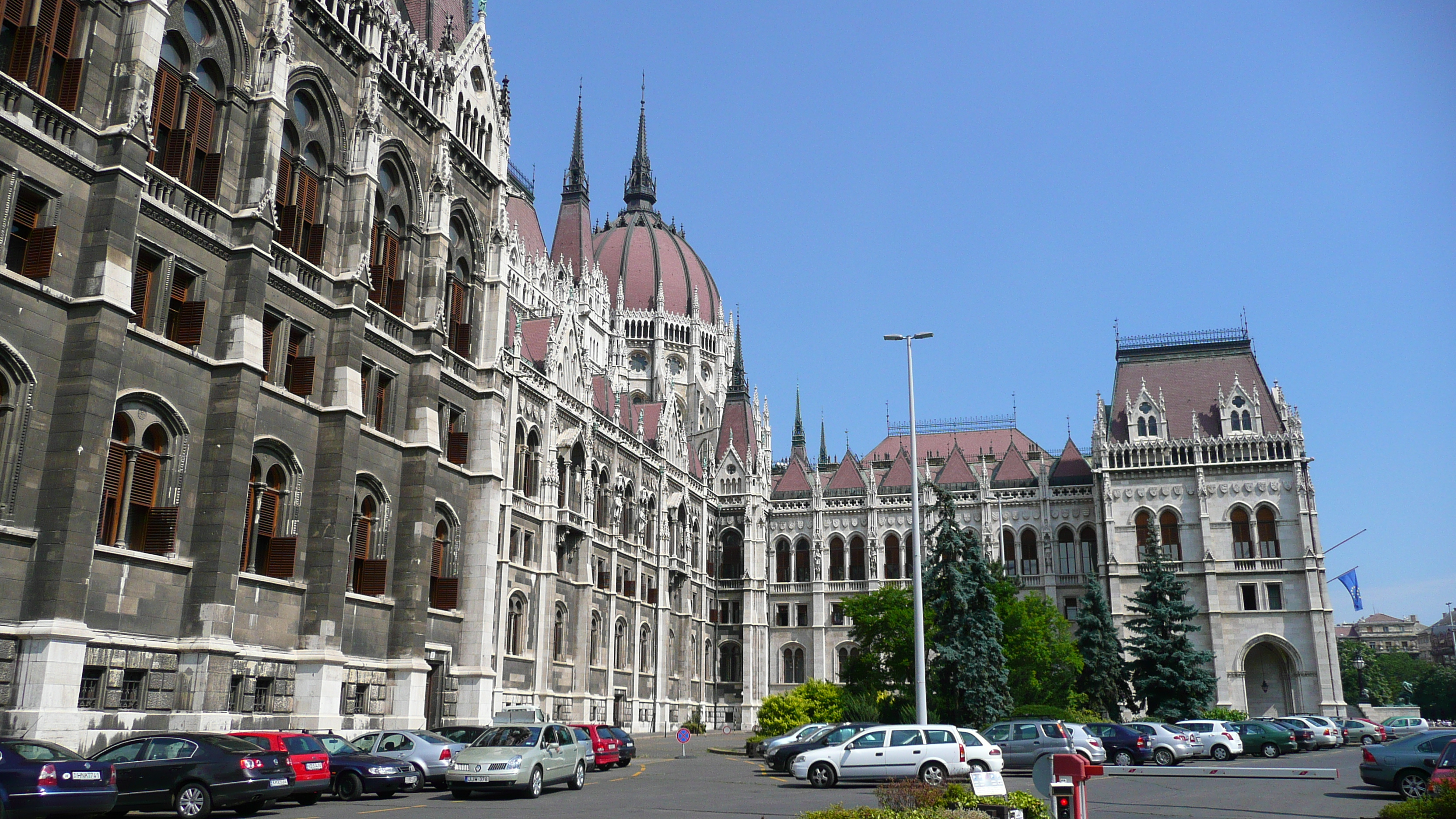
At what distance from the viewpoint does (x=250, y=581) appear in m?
25.5

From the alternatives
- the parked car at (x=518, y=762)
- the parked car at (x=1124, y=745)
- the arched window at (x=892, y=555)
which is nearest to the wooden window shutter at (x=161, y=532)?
the parked car at (x=518, y=762)

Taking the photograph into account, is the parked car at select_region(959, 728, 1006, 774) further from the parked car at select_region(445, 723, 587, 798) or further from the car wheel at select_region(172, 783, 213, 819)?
the car wheel at select_region(172, 783, 213, 819)

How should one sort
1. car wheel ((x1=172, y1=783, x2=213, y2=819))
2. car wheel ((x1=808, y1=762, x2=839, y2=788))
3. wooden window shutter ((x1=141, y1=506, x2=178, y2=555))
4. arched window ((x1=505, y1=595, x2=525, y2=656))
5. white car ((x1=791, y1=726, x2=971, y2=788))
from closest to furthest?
car wheel ((x1=172, y1=783, x2=213, y2=819))
wooden window shutter ((x1=141, y1=506, x2=178, y2=555))
white car ((x1=791, y1=726, x2=971, y2=788))
car wheel ((x1=808, y1=762, x2=839, y2=788))
arched window ((x1=505, y1=595, x2=525, y2=656))

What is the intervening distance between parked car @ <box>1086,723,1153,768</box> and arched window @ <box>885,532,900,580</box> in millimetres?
43283

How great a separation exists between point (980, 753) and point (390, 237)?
2231 cm

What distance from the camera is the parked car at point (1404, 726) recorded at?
5312cm

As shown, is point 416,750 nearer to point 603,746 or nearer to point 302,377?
point 603,746

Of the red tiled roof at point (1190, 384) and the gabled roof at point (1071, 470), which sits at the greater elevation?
the red tiled roof at point (1190, 384)

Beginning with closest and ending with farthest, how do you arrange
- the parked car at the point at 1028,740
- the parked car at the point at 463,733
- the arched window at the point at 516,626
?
the parked car at the point at 463,733 < the parked car at the point at 1028,740 < the arched window at the point at 516,626

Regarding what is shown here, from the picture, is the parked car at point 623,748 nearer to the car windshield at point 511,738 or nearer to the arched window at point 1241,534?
the car windshield at point 511,738

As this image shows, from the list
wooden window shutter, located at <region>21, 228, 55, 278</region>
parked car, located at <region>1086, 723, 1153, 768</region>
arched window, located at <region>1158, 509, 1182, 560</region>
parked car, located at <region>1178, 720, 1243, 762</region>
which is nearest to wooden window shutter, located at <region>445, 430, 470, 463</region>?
wooden window shutter, located at <region>21, 228, 55, 278</region>

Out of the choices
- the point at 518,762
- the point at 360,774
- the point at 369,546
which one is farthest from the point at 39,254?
the point at 518,762

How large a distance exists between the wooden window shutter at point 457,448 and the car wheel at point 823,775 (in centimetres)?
1583

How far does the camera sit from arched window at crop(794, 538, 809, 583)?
263ft
